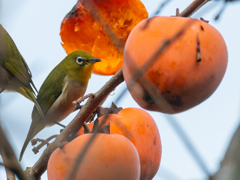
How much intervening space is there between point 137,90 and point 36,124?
6.88ft

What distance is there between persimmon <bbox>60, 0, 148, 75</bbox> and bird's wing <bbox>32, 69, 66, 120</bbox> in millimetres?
972

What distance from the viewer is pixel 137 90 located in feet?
4.63

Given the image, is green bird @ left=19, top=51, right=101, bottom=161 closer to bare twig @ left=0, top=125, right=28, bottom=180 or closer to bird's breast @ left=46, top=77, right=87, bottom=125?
bird's breast @ left=46, top=77, right=87, bottom=125

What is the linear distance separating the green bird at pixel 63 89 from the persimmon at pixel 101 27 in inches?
21.0

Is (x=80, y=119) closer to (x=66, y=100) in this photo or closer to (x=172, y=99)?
(x=172, y=99)

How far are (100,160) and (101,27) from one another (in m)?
1.25

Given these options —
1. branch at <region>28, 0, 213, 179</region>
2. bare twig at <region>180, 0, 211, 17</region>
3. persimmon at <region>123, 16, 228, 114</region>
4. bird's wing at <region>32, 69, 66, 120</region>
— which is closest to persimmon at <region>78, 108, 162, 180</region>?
branch at <region>28, 0, 213, 179</region>

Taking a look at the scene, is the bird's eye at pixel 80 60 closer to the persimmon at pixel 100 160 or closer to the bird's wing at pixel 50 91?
the bird's wing at pixel 50 91

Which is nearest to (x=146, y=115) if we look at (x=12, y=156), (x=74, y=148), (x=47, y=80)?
(x=74, y=148)

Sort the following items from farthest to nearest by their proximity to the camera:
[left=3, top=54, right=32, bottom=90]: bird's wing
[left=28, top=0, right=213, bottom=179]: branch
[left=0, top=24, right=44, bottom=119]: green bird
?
[left=3, top=54, right=32, bottom=90]: bird's wing
[left=0, top=24, right=44, bottom=119]: green bird
[left=28, top=0, right=213, bottom=179]: branch

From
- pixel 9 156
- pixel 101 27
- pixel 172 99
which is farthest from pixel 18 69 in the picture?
pixel 9 156

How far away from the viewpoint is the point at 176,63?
4.41 ft

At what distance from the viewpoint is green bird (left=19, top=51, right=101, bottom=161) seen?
3158mm

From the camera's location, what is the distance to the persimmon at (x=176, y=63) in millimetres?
1345
